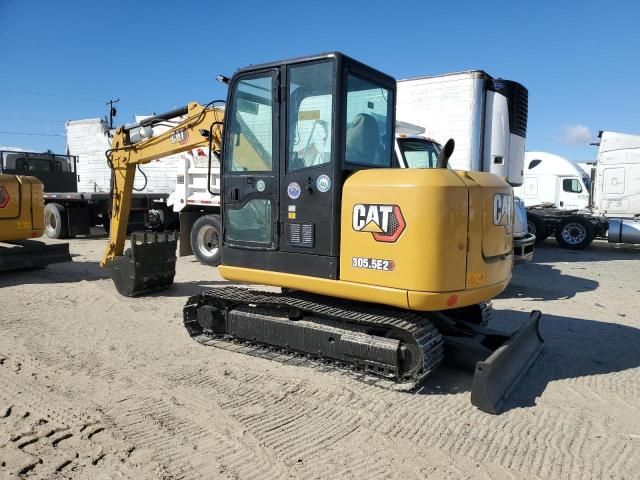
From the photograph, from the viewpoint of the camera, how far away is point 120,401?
12.2 ft

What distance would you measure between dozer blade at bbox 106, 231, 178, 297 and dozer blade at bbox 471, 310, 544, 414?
15.9 ft

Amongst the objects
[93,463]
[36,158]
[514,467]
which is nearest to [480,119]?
[514,467]

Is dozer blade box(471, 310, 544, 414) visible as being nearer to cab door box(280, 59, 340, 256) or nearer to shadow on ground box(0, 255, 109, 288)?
cab door box(280, 59, 340, 256)

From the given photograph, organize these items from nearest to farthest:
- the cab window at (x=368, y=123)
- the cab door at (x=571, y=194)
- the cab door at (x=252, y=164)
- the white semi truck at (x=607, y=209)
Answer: the cab window at (x=368, y=123), the cab door at (x=252, y=164), the white semi truck at (x=607, y=209), the cab door at (x=571, y=194)

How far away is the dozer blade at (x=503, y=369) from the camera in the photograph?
3654 millimetres

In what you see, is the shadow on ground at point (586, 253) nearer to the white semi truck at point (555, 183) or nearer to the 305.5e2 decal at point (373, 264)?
the white semi truck at point (555, 183)

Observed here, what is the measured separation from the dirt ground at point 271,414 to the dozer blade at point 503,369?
0.30ft

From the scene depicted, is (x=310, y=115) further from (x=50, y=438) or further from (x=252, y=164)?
(x=50, y=438)

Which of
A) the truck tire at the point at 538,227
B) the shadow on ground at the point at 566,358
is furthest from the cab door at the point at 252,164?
the truck tire at the point at 538,227

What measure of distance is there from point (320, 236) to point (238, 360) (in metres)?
1.43

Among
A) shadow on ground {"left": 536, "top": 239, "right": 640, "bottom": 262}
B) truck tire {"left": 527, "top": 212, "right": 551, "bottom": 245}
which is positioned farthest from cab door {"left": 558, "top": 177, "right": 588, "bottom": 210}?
truck tire {"left": 527, "top": 212, "right": 551, "bottom": 245}

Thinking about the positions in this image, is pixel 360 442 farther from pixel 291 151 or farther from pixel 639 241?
pixel 639 241

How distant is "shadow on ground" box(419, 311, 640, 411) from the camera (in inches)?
161

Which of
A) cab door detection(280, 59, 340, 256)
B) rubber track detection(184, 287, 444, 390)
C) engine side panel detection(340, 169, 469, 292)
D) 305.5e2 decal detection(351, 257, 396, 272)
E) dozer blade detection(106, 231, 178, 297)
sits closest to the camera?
engine side panel detection(340, 169, 469, 292)
